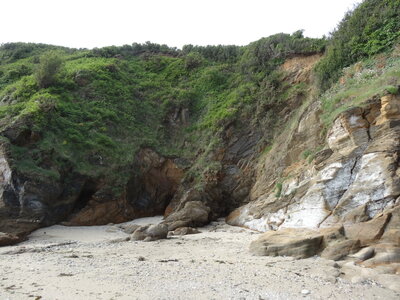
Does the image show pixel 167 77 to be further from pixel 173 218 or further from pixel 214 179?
pixel 173 218

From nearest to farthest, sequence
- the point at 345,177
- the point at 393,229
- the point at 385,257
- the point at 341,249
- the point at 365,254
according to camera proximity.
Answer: the point at 385,257, the point at 365,254, the point at 393,229, the point at 341,249, the point at 345,177

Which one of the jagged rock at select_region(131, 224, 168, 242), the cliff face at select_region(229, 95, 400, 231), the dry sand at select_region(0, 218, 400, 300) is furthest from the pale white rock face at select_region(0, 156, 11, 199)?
the cliff face at select_region(229, 95, 400, 231)

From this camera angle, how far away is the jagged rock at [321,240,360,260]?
9.51 metres

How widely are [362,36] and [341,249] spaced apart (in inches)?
524

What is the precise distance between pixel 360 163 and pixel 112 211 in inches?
Answer: 541

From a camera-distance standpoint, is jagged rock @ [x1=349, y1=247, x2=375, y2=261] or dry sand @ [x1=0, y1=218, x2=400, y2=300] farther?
jagged rock @ [x1=349, y1=247, x2=375, y2=261]

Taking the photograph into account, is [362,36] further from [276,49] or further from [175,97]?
[175,97]

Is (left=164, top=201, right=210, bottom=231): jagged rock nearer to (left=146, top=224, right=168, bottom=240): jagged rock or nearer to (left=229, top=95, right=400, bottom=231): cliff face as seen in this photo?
(left=146, top=224, right=168, bottom=240): jagged rock

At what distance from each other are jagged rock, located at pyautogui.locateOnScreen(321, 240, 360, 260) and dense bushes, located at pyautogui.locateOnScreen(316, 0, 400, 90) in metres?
11.0

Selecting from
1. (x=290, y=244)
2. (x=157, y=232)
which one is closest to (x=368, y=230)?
(x=290, y=244)

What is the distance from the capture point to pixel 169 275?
872 centimetres

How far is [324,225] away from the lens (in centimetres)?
1176

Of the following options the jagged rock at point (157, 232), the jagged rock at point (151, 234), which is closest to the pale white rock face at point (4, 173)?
the jagged rock at point (151, 234)

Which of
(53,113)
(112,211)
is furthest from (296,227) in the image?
(53,113)
